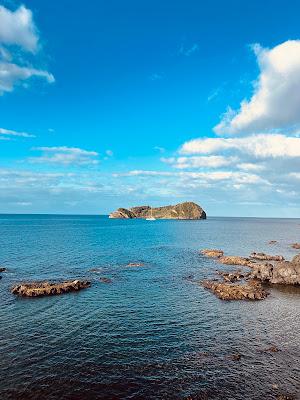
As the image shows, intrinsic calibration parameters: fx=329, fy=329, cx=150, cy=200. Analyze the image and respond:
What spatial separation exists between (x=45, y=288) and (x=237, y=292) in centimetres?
3671

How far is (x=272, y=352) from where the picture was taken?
1554 inches

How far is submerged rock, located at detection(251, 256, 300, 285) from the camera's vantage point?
2945 inches

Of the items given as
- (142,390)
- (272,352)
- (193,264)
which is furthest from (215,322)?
(193,264)

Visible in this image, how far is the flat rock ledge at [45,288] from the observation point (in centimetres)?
6034

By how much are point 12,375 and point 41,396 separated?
500cm

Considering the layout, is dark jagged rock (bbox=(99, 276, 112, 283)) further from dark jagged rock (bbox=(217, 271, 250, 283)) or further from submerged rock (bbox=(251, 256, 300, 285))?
submerged rock (bbox=(251, 256, 300, 285))

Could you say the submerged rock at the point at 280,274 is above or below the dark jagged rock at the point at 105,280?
above

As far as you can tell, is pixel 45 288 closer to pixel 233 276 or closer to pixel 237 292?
pixel 237 292

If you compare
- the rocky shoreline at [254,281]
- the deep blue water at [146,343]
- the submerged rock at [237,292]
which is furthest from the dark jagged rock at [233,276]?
the deep blue water at [146,343]

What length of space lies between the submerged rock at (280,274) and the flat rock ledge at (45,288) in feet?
135

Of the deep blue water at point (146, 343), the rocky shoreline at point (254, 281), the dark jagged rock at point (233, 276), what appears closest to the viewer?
the deep blue water at point (146, 343)

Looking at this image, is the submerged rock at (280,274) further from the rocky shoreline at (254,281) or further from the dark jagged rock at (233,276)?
the dark jagged rock at (233,276)

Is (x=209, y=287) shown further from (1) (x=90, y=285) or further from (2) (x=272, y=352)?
(2) (x=272, y=352)

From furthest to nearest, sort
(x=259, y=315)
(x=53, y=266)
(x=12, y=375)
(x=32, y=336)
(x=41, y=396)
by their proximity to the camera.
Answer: (x=53, y=266), (x=259, y=315), (x=32, y=336), (x=12, y=375), (x=41, y=396)
